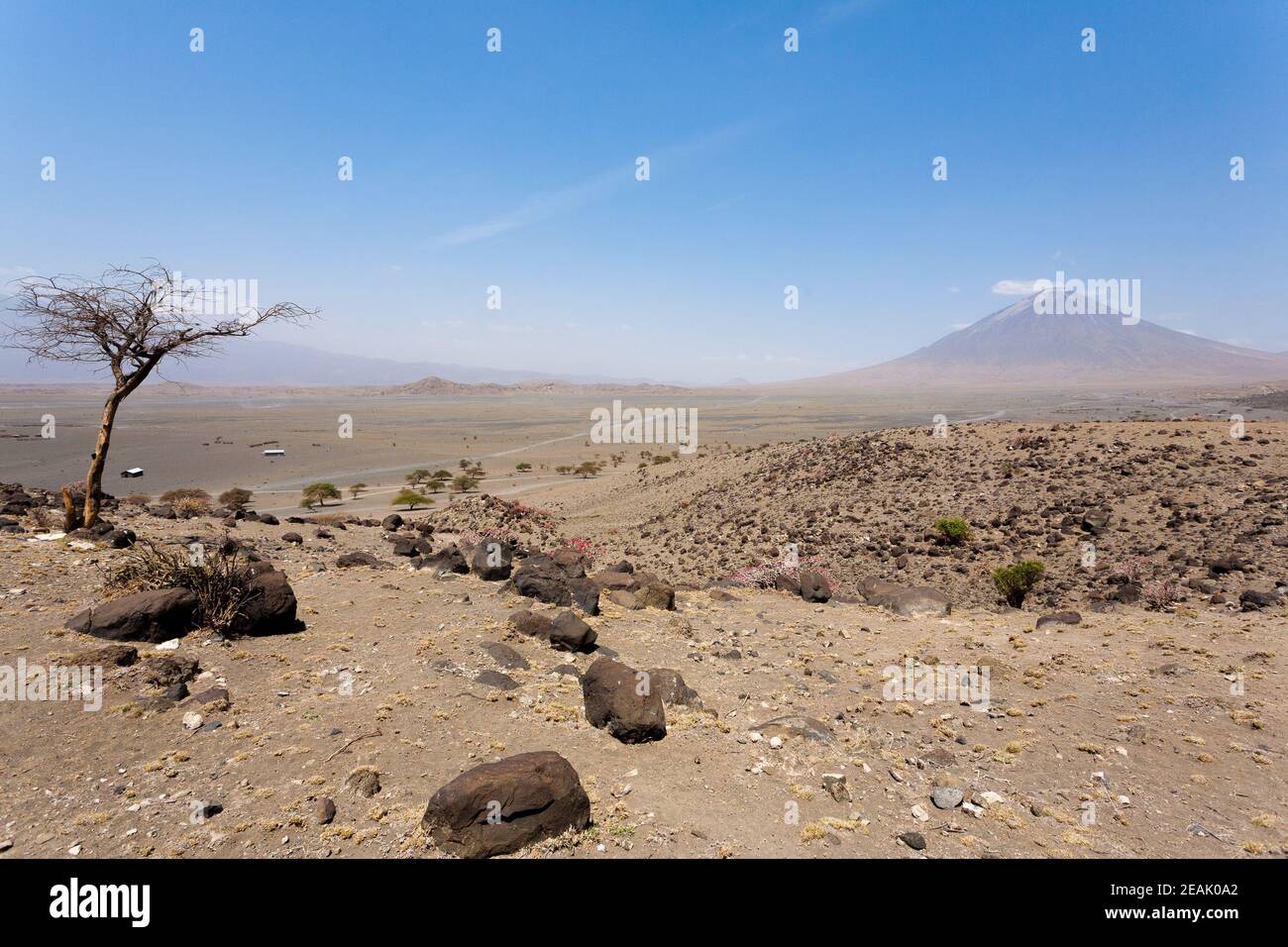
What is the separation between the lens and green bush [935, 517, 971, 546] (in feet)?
52.6

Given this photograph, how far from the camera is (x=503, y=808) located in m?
4.63

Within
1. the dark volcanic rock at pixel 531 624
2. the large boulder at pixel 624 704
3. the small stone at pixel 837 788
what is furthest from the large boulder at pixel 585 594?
the small stone at pixel 837 788

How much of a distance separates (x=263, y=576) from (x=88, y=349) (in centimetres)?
789

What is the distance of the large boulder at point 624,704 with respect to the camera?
6461mm

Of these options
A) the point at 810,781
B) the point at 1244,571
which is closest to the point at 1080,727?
the point at 810,781

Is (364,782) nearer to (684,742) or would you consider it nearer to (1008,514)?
(684,742)

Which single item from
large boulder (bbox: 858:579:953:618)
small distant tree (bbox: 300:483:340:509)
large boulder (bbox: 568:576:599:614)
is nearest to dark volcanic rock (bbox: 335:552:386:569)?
large boulder (bbox: 568:576:599:614)

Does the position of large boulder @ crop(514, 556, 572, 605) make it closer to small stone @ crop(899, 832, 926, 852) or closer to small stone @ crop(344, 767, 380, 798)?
small stone @ crop(344, 767, 380, 798)

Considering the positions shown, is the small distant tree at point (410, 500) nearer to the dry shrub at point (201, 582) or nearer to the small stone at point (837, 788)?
the dry shrub at point (201, 582)

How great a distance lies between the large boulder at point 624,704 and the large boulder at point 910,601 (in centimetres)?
710

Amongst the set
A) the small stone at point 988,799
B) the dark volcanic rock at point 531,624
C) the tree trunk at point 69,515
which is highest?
the tree trunk at point 69,515

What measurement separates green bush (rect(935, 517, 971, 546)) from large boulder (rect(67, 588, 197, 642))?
16.4 m
